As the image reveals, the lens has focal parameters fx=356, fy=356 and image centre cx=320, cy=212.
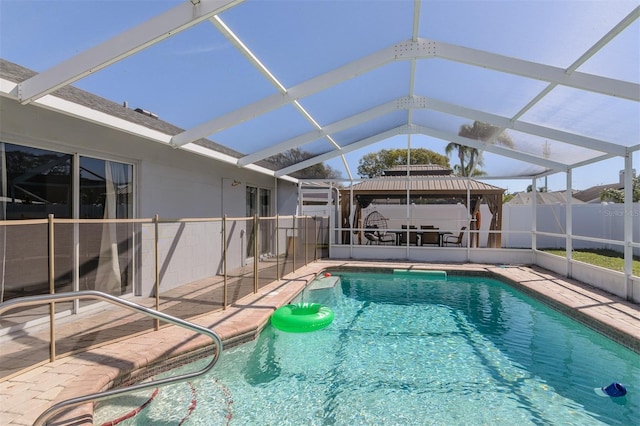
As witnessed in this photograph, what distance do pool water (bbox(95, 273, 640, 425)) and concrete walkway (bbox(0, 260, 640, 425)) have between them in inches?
8.7

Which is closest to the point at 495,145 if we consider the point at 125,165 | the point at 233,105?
the point at 233,105

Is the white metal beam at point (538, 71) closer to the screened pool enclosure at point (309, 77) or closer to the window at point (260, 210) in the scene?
the screened pool enclosure at point (309, 77)

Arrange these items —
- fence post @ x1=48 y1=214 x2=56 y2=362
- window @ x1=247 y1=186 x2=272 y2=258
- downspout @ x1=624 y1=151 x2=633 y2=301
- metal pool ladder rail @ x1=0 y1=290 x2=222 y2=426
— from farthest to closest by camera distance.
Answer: window @ x1=247 y1=186 x2=272 y2=258, downspout @ x1=624 y1=151 x2=633 y2=301, fence post @ x1=48 y1=214 x2=56 y2=362, metal pool ladder rail @ x1=0 y1=290 x2=222 y2=426

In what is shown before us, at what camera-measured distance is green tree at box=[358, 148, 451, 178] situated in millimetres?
34031

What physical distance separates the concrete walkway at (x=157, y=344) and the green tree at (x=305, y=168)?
4066mm

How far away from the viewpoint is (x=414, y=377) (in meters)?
4.46

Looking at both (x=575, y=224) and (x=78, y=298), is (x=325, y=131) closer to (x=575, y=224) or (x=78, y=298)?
(x=78, y=298)

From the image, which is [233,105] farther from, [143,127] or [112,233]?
[112,233]

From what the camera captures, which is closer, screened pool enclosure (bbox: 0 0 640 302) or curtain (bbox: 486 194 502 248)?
screened pool enclosure (bbox: 0 0 640 302)

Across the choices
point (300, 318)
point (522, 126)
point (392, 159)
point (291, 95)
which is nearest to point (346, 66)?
point (291, 95)

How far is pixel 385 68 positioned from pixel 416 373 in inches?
203

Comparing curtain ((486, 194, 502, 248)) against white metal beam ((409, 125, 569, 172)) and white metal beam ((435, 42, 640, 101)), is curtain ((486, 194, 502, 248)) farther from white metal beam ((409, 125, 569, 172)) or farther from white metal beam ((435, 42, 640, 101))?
white metal beam ((435, 42, 640, 101))

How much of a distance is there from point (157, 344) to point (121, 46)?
3.48 meters

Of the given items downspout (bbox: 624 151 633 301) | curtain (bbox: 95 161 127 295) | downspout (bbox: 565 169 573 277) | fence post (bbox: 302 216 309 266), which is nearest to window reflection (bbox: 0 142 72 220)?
curtain (bbox: 95 161 127 295)
